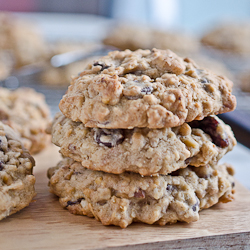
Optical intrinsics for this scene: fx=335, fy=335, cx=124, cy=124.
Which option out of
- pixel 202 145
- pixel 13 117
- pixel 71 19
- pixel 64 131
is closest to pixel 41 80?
pixel 13 117

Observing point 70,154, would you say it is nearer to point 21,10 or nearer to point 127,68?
point 127,68

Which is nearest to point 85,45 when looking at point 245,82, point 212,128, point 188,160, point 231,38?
point 231,38

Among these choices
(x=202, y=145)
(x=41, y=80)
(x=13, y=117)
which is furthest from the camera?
(x=41, y=80)

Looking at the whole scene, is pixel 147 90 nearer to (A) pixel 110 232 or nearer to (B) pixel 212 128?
A: (B) pixel 212 128

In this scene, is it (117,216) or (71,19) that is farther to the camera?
(71,19)

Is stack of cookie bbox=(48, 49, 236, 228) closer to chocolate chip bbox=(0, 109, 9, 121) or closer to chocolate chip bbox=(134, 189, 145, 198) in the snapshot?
chocolate chip bbox=(134, 189, 145, 198)

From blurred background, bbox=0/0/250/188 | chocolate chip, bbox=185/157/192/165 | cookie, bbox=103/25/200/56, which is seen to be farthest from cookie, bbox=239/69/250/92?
chocolate chip, bbox=185/157/192/165

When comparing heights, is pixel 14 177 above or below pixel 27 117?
below

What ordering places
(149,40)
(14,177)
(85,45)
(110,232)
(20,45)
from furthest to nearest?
(85,45)
(149,40)
(20,45)
(14,177)
(110,232)
